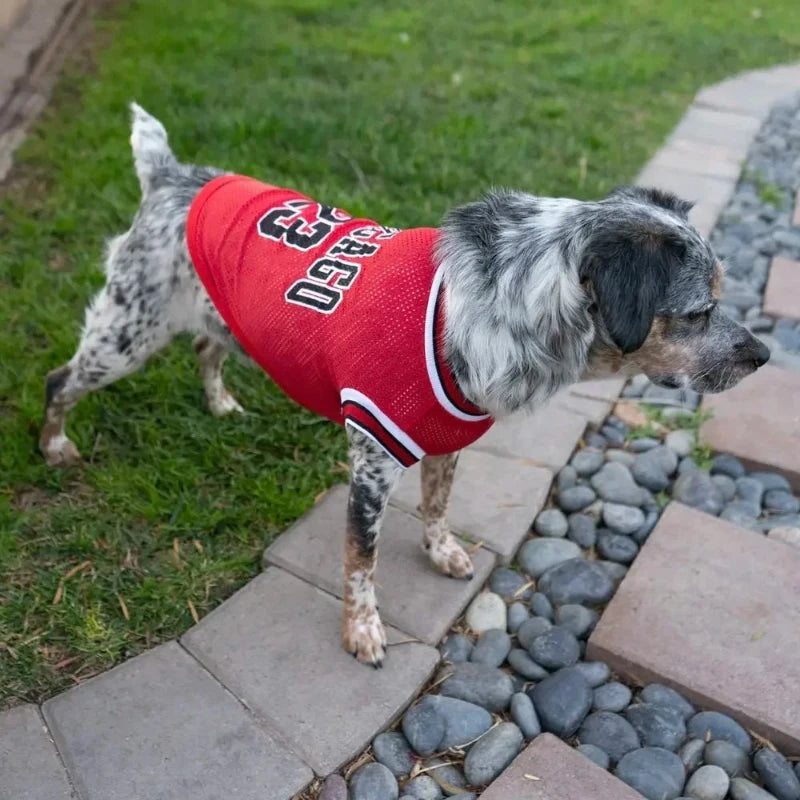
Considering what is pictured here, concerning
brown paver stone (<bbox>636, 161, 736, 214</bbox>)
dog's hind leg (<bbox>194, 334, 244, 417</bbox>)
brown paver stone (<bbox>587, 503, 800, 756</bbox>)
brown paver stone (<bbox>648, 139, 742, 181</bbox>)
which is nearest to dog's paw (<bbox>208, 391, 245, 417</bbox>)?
dog's hind leg (<bbox>194, 334, 244, 417</bbox>)

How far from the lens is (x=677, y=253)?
198cm

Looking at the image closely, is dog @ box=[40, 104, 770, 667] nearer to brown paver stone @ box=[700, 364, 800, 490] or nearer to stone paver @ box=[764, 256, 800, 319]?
brown paver stone @ box=[700, 364, 800, 490]

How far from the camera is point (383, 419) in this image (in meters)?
2.13

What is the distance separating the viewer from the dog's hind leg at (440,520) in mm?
2627

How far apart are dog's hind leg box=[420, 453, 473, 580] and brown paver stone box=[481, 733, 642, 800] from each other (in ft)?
2.16

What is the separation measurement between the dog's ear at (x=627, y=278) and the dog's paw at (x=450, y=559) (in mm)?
1029

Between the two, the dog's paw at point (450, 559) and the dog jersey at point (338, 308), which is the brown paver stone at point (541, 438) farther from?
the dog jersey at point (338, 308)

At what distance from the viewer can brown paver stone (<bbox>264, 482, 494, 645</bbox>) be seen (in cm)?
258

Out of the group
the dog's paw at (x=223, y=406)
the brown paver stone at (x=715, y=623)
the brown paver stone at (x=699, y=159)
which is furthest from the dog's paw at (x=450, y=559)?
the brown paver stone at (x=699, y=159)

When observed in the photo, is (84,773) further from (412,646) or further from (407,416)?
(407,416)

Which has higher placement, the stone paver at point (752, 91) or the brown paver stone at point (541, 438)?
the stone paver at point (752, 91)

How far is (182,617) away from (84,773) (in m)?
0.56

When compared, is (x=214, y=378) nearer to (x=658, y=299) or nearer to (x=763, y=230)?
(x=658, y=299)

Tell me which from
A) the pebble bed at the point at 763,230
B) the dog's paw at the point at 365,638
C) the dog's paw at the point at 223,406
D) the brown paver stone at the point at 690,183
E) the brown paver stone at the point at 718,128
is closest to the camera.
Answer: the dog's paw at the point at 365,638
